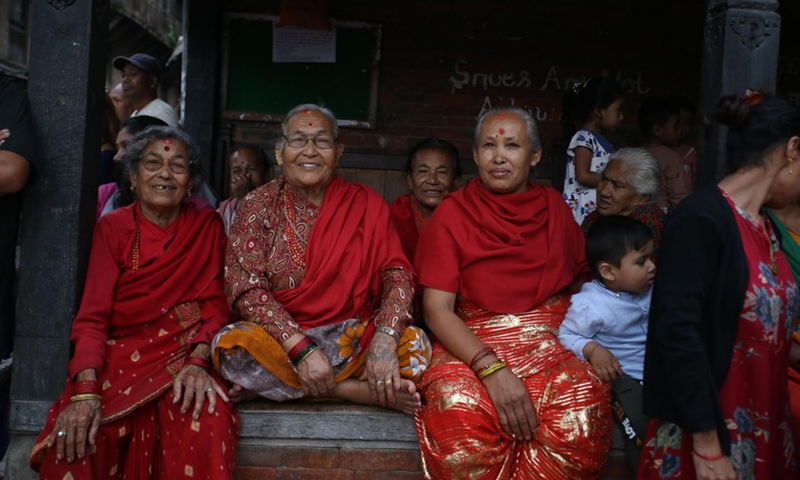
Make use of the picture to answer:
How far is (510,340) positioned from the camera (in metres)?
3.37

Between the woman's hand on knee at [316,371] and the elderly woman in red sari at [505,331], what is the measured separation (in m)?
0.41

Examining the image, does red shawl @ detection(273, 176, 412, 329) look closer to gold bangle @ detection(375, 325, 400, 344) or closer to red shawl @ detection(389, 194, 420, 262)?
gold bangle @ detection(375, 325, 400, 344)

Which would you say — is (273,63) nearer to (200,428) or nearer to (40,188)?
(40,188)

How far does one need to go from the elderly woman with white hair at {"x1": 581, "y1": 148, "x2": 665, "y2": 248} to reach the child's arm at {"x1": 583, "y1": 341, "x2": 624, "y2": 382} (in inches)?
34.2

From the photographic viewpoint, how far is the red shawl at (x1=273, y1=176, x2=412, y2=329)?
11.0 ft

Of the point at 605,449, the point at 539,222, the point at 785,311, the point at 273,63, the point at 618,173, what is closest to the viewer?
the point at 785,311

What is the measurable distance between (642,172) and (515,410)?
1563 mm

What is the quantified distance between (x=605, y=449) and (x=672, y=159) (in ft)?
8.41

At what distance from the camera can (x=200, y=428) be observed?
122 inches

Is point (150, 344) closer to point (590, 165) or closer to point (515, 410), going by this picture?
point (515, 410)

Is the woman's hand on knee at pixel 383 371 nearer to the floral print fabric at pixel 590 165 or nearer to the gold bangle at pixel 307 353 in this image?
the gold bangle at pixel 307 353

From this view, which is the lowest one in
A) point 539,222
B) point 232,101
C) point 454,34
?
point 539,222

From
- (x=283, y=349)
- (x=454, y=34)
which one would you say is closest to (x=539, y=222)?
(x=283, y=349)

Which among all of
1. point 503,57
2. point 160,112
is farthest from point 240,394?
point 503,57
